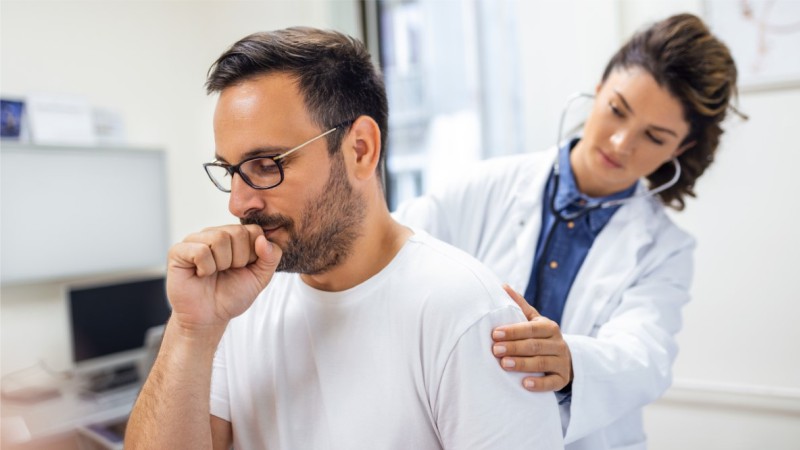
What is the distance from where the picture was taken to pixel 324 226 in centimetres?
98

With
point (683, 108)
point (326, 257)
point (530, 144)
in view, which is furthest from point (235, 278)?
point (530, 144)

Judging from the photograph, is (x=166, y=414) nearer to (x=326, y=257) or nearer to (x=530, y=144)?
(x=326, y=257)

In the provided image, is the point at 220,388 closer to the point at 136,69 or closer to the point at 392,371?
the point at 392,371

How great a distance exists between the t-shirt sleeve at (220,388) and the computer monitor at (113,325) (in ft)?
6.44

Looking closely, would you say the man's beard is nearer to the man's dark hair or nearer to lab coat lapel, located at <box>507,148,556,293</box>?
the man's dark hair

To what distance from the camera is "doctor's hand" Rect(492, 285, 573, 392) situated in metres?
0.88

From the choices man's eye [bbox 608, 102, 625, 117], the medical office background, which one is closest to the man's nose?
man's eye [bbox 608, 102, 625, 117]

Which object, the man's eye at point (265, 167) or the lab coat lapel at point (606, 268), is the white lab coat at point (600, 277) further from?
the man's eye at point (265, 167)

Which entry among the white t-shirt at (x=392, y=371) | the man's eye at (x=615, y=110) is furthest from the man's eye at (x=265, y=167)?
the man's eye at (x=615, y=110)

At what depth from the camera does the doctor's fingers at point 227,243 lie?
931mm

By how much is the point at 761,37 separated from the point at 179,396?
1824 mm

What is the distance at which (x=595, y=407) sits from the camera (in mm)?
1104

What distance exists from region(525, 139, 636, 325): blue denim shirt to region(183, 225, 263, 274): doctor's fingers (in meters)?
0.71

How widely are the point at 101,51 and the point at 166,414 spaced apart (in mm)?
2813
